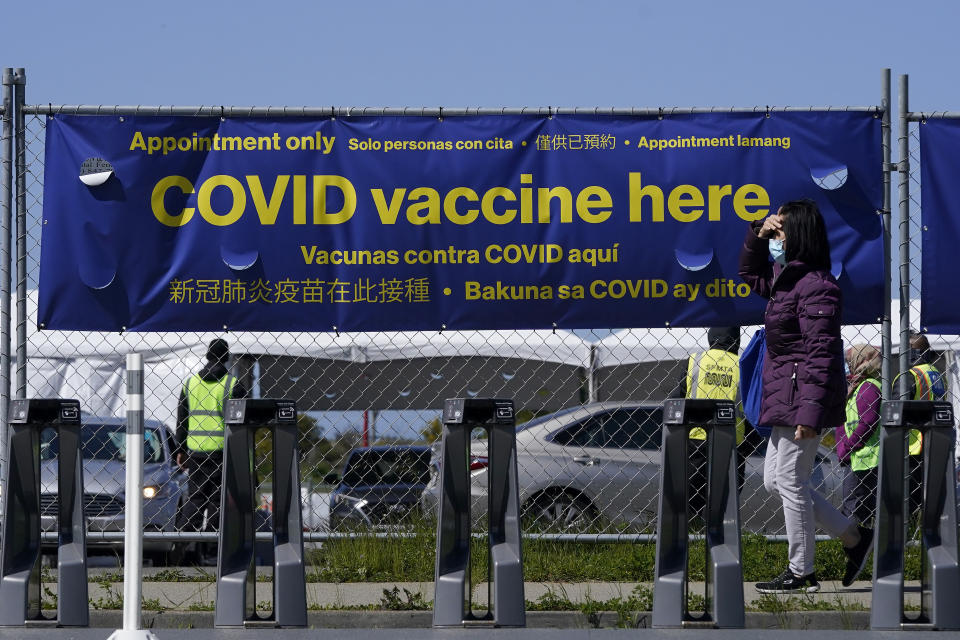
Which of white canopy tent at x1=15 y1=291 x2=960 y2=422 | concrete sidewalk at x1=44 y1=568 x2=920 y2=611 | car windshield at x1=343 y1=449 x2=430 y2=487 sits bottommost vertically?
concrete sidewalk at x1=44 y1=568 x2=920 y2=611

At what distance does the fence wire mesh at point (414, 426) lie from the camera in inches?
375

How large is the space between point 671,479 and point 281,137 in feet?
10.1

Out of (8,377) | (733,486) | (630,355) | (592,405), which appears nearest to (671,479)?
(733,486)

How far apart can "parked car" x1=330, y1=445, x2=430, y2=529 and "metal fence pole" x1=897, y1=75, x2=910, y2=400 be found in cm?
338

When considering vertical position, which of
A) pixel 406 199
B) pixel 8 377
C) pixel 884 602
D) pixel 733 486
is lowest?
pixel 884 602

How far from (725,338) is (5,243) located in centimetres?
450

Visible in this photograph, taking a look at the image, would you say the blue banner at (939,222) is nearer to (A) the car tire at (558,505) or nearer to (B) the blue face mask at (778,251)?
(B) the blue face mask at (778,251)

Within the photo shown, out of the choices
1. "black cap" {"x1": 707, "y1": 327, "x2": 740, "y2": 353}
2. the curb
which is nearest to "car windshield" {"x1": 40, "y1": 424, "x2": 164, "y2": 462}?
the curb

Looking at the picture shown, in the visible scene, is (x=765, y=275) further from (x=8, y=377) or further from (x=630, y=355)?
(x=630, y=355)

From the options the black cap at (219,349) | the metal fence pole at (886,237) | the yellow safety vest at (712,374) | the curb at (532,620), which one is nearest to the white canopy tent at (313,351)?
the black cap at (219,349)

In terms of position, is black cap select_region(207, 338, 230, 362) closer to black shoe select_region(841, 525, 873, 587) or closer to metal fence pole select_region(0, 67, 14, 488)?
metal fence pole select_region(0, 67, 14, 488)

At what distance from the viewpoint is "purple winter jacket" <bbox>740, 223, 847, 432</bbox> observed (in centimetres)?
668

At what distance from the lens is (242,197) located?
7.50 meters

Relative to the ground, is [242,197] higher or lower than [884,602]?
higher
